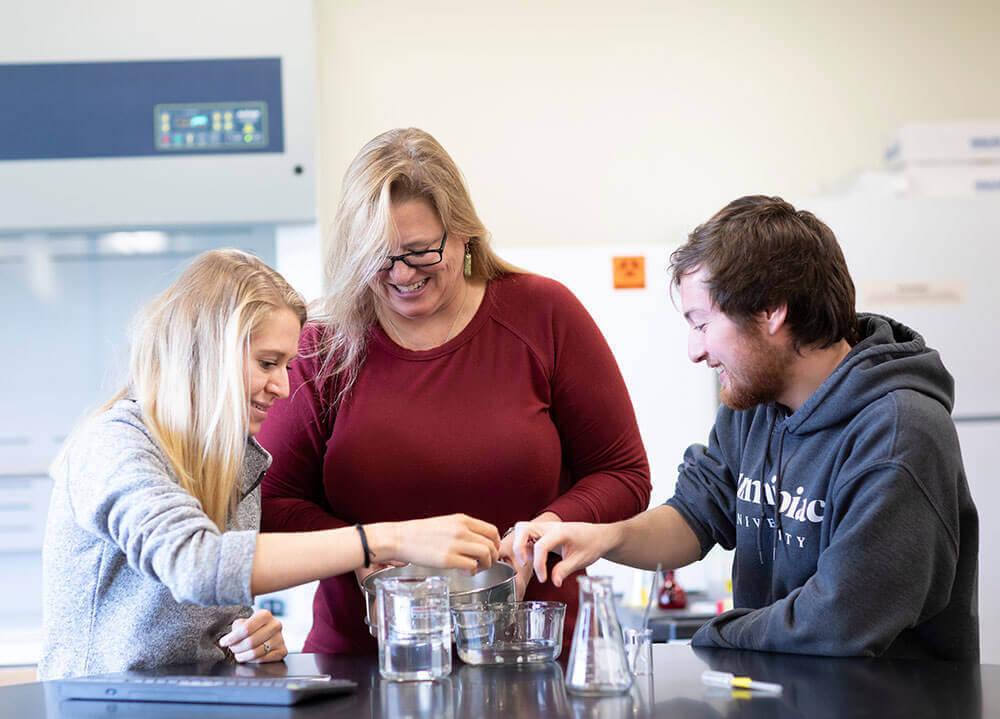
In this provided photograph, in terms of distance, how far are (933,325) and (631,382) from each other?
32.4 inches

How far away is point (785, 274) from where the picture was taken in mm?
1457

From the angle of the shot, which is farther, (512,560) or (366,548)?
(512,560)

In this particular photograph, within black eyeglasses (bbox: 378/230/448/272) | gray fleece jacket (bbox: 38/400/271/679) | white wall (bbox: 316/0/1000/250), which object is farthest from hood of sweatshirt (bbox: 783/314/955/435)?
white wall (bbox: 316/0/1000/250)

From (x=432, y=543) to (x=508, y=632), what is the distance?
158 mm

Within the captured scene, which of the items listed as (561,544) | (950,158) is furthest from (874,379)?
(950,158)

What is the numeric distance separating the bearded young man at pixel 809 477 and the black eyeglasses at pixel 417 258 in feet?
1.17

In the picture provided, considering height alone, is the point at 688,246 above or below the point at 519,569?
above

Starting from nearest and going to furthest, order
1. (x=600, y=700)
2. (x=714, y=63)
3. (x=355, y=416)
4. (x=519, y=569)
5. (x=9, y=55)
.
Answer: (x=600, y=700)
(x=519, y=569)
(x=355, y=416)
(x=9, y=55)
(x=714, y=63)

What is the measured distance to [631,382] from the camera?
2916 millimetres

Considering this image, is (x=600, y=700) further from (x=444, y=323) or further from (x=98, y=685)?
(x=444, y=323)

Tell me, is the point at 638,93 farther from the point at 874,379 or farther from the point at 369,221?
the point at 874,379

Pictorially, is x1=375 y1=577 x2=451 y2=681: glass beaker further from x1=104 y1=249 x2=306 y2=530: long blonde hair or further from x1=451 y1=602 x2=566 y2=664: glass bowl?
x1=104 y1=249 x2=306 y2=530: long blonde hair

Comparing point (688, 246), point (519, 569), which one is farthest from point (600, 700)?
point (688, 246)

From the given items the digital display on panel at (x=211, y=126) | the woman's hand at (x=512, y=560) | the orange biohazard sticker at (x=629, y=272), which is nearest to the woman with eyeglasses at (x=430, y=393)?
the woman's hand at (x=512, y=560)
